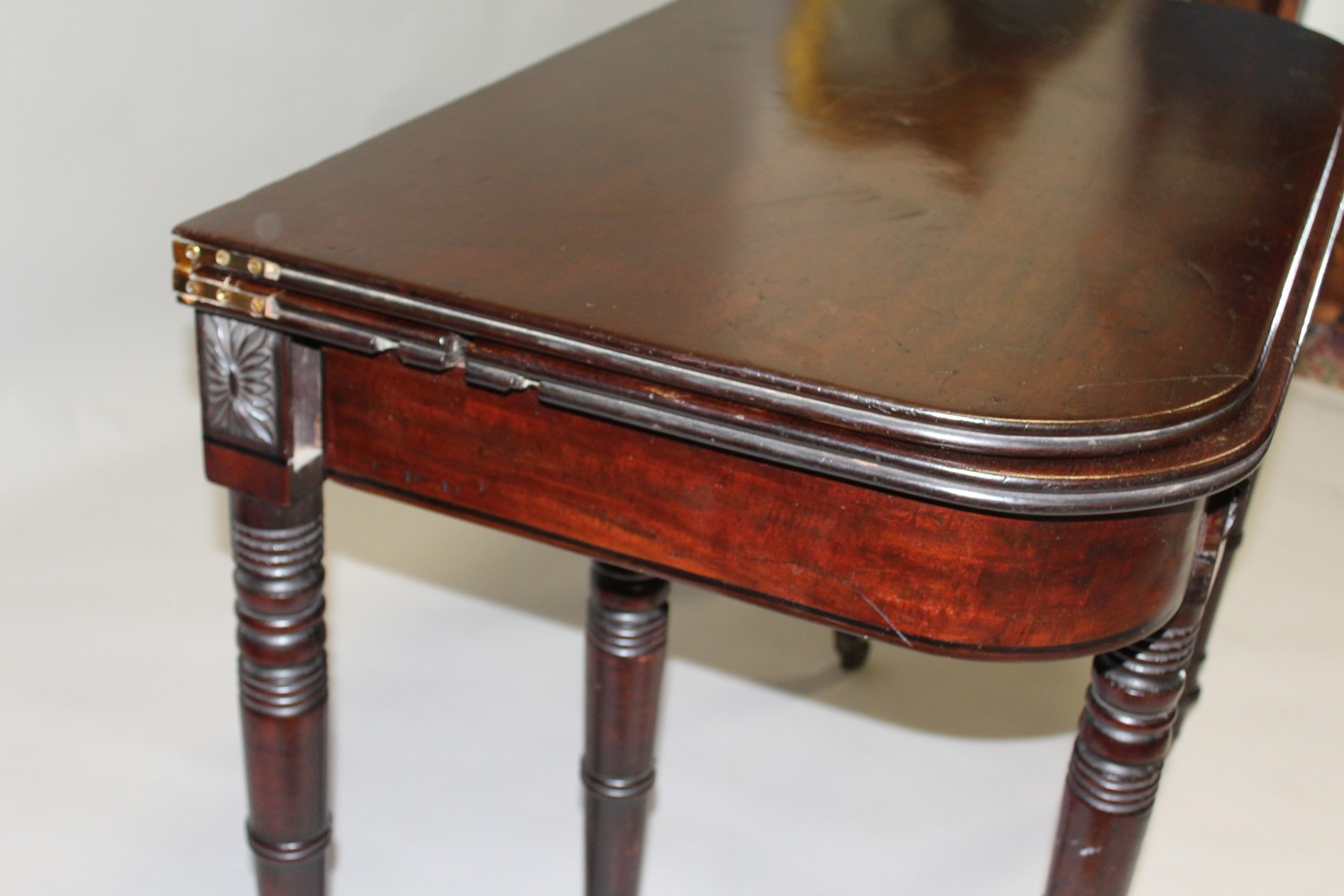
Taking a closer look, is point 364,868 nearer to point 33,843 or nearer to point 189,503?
point 33,843

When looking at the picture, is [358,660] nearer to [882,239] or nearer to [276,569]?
[276,569]

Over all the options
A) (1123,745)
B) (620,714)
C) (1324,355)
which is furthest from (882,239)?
(1324,355)

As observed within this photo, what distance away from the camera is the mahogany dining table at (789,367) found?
1.02 metres

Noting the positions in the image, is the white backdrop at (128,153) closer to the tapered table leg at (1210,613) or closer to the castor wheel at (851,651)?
the castor wheel at (851,651)

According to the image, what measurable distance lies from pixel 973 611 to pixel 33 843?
1.22 meters

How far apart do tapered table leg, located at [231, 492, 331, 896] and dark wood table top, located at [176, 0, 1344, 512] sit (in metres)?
0.22

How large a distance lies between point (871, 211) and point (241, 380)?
50 centimetres

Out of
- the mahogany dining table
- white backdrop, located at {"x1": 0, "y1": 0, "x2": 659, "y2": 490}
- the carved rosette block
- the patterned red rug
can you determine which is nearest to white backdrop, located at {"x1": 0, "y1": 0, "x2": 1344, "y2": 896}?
white backdrop, located at {"x1": 0, "y1": 0, "x2": 659, "y2": 490}

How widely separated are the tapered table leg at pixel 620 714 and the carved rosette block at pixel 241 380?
0.51 metres

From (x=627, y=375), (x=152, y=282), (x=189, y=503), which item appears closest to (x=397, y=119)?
(x=152, y=282)

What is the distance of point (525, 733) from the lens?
82.0 inches

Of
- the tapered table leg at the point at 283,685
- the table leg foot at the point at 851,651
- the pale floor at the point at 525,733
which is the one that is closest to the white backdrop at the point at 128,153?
the pale floor at the point at 525,733

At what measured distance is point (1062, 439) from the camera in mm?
974

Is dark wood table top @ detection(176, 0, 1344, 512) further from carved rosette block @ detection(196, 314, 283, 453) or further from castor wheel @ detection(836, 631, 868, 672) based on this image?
castor wheel @ detection(836, 631, 868, 672)
